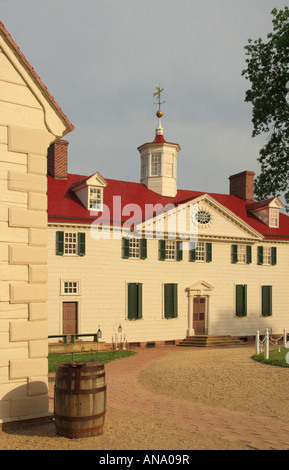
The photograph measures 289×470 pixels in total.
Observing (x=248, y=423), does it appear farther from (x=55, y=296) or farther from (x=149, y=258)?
(x=149, y=258)

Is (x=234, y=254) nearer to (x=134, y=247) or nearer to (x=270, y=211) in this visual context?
(x=270, y=211)

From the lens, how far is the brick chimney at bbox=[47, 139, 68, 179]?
27359 millimetres

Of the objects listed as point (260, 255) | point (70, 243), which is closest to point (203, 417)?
point (70, 243)

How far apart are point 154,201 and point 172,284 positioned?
5.43 meters

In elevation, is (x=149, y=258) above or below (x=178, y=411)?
above

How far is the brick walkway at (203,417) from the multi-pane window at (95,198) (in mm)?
12936

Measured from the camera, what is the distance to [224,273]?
95.5 ft

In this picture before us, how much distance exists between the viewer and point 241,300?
1163 inches

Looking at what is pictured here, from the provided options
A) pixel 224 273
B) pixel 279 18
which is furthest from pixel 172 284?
pixel 279 18

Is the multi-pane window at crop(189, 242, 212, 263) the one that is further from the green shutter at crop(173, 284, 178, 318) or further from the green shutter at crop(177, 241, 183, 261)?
the green shutter at crop(173, 284, 178, 318)

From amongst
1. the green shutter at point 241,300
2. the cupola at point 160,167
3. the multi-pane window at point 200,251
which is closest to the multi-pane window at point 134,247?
the multi-pane window at point 200,251

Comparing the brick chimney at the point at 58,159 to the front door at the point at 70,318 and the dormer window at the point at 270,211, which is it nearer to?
the front door at the point at 70,318

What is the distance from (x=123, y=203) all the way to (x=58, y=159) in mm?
4533

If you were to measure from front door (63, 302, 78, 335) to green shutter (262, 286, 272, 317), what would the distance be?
40.9 feet
